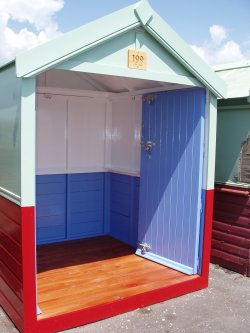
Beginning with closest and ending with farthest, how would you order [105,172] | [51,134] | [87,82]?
[51,134] < [87,82] < [105,172]

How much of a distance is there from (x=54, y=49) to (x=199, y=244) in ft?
8.69

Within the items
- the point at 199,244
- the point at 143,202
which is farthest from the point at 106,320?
the point at 143,202

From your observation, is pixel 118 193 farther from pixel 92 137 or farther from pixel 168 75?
pixel 168 75

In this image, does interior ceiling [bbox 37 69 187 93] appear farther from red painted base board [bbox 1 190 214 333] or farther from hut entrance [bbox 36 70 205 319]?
red painted base board [bbox 1 190 214 333]

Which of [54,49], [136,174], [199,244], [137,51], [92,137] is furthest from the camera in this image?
[92,137]

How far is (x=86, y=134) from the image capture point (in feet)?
18.5

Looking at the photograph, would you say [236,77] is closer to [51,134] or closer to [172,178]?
[172,178]

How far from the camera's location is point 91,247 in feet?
17.6

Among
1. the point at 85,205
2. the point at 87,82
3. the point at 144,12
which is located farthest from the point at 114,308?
the point at 87,82

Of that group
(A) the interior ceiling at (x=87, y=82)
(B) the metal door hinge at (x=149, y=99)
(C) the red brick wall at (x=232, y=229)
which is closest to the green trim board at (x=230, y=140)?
(C) the red brick wall at (x=232, y=229)

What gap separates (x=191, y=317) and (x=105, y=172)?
8.72 feet

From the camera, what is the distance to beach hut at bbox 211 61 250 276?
4.83 meters

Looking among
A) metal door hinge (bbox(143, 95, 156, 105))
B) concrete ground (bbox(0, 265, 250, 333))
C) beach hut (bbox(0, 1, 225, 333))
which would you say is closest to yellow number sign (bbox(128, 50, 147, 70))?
beach hut (bbox(0, 1, 225, 333))

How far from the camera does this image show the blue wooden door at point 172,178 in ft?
14.1
